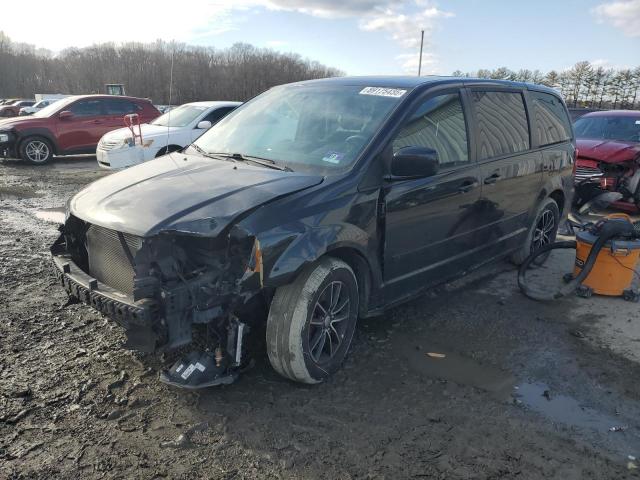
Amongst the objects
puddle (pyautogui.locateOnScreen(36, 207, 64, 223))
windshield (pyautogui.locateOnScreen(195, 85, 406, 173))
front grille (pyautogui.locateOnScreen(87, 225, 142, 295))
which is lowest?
puddle (pyautogui.locateOnScreen(36, 207, 64, 223))

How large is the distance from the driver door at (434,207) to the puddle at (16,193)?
7.85m

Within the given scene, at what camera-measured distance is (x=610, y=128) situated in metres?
9.16

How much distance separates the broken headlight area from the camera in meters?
2.58

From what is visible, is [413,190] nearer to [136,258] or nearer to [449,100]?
[449,100]

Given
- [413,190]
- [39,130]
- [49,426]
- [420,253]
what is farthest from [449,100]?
[39,130]

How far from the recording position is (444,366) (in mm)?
3467

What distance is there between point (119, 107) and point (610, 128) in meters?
12.3

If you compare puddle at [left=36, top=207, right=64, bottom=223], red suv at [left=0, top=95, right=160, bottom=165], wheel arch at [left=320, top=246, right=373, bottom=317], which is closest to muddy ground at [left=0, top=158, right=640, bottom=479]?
wheel arch at [left=320, top=246, right=373, bottom=317]

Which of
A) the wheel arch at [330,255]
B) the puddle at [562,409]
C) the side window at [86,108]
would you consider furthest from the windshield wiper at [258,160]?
the side window at [86,108]

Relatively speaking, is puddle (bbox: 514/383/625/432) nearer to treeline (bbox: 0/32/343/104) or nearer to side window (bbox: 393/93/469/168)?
side window (bbox: 393/93/469/168)

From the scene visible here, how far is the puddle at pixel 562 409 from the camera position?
9.43 ft

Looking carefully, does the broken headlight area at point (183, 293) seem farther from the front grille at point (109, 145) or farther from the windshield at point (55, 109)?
the windshield at point (55, 109)

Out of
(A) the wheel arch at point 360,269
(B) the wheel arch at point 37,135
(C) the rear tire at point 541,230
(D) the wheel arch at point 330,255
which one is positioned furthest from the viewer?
(B) the wheel arch at point 37,135

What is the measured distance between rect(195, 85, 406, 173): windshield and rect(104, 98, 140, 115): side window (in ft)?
36.5
